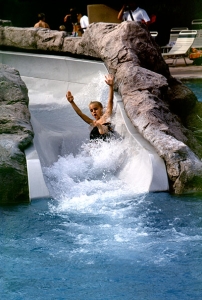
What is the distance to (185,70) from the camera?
16.3 m

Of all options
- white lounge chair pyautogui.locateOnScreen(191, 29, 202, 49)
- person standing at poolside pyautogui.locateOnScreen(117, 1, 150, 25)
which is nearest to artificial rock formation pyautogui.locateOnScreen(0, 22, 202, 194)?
person standing at poolside pyautogui.locateOnScreen(117, 1, 150, 25)

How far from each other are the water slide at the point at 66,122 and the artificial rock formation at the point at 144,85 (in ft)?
0.45

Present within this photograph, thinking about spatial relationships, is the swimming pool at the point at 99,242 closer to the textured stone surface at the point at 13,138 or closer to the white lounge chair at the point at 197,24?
the textured stone surface at the point at 13,138

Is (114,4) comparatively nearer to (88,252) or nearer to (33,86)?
(33,86)

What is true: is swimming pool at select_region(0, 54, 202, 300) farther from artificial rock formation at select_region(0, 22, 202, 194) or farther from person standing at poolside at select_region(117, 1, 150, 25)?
person standing at poolside at select_region(117, 1, 150, 25)

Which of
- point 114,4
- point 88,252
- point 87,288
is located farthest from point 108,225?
point 114,4

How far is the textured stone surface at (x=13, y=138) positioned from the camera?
632 centimetres

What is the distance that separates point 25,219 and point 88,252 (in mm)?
995

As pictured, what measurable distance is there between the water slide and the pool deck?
514cm

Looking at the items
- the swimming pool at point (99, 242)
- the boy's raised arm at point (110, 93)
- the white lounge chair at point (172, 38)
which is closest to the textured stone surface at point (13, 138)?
the swimming pool at point (99, 242)

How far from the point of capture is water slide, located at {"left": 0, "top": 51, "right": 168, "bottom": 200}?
6.57 metres

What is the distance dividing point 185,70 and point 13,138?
33.7ft

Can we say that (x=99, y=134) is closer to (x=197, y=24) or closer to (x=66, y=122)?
(x=66, y=122)

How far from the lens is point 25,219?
5926mm
